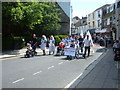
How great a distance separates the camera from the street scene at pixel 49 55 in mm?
7852

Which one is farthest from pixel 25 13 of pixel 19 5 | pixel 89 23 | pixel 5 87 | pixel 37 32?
pixel 89 23

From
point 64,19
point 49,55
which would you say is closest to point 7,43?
point 49,55

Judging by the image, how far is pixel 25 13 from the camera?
19203mm

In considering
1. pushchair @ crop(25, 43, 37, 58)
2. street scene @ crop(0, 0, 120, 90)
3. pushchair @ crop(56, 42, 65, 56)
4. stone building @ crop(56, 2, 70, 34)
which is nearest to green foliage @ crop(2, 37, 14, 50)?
street scene @ crop(0, 0, 120, 90)

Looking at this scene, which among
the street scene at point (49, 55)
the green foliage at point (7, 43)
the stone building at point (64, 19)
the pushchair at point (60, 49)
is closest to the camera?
the street scene at point (49, 55)

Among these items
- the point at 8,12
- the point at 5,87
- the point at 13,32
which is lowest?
the point at 5,87

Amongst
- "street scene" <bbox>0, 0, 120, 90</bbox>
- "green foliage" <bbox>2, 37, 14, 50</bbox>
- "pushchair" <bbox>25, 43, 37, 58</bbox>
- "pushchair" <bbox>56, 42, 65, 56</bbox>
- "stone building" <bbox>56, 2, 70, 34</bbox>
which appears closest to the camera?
"street scene" <bbox>0, 0, 120, 90</bbox>

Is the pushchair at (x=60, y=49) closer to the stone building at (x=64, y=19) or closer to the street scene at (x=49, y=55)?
the street scene at (x=49, y=55)

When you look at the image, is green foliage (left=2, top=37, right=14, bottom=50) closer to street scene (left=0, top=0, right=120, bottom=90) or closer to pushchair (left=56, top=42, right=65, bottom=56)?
street scene (left=0, top=0, right=120, bottom=90)

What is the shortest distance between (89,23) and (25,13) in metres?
58.4

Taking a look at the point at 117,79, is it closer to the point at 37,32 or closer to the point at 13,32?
the point at 13,32

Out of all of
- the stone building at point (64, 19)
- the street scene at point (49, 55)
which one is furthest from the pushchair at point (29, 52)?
the stone building at point (64, 19)

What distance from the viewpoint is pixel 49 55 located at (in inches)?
706

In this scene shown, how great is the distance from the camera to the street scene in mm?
7852
